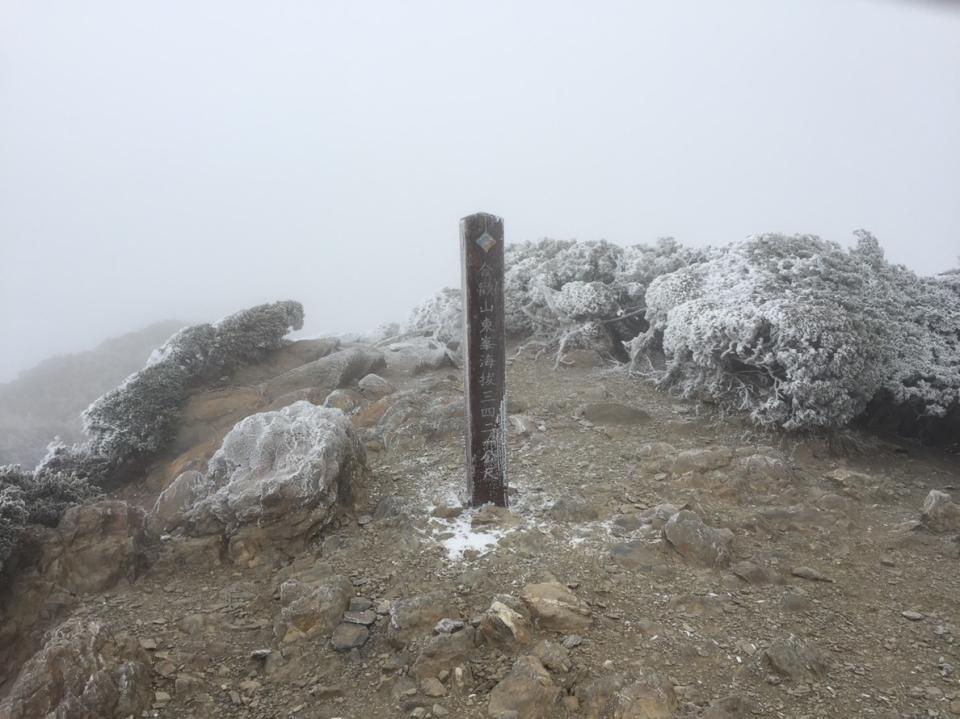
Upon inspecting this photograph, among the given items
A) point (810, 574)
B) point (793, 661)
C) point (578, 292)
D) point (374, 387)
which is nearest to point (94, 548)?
point (374, 387)

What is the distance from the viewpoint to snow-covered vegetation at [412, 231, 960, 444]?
6551 mm

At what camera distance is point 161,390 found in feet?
27.7

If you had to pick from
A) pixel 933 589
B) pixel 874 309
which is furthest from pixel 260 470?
pixel 874 309

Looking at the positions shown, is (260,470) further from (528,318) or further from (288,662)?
(528,318)

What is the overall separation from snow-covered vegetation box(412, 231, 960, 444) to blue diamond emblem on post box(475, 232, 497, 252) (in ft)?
12.5

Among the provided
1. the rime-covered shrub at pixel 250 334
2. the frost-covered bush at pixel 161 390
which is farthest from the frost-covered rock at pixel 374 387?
the frost-covered bush at pixel 161 390

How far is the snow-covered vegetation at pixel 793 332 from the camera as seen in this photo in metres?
6.55

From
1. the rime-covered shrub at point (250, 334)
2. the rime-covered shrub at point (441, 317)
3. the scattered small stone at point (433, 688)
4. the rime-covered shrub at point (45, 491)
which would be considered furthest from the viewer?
the rime-covered shrub at point (441, 317)

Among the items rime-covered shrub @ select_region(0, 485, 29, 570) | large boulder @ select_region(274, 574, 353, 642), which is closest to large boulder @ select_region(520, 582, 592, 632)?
large boulder @ select_region(274, 574, 353, 642)

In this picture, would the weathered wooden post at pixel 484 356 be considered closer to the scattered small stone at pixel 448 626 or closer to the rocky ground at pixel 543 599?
the rocky ground at pixel 543 599

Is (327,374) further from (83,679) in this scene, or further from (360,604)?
(83,679)

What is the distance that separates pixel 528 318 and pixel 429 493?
5.99 m

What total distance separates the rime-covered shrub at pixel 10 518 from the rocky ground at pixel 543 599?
19 cm

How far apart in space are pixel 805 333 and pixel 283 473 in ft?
19.7
